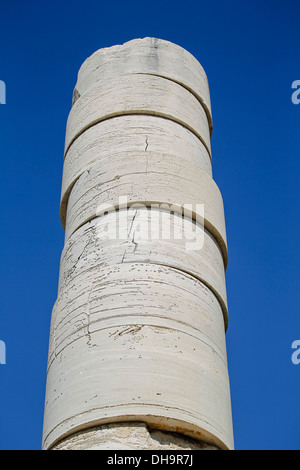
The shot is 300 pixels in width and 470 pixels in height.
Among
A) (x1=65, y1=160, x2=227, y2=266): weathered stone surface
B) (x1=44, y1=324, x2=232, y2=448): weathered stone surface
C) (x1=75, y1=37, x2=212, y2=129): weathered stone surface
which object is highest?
(x1=75, y1=37, x2=212, y2=129): weathered stone surface

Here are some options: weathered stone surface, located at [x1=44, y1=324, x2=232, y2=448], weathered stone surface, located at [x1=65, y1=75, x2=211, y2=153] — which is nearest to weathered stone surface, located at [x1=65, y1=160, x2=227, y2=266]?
weathered stone surface, located at [x1=65, y1=75, x2=211, y2=153]

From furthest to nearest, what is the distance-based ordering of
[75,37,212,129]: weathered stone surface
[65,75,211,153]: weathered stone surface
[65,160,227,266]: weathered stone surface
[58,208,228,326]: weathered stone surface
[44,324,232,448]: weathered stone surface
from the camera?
1. [75,37,212,129]: weathered stone surface
2. [65,75,211,153]: weathered stone surface
3. [65,160,227,266]: weathered stone surface
4. [58,208,228,326]: weathered stone surface
5. [44,324,232,448]: weathered stone surface

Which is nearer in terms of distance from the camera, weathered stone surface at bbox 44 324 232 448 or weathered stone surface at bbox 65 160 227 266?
weathered stone surface at bbox 44 324 232 448

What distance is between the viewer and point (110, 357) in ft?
18.3

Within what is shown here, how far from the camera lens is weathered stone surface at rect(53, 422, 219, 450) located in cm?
518

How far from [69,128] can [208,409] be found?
4159 millimetres

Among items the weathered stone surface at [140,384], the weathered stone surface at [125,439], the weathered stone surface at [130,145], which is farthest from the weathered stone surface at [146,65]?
the weathered stone surface at [125,439]

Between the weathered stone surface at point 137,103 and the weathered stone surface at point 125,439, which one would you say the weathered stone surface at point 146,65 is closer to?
the weathered stone surface at point 137,103

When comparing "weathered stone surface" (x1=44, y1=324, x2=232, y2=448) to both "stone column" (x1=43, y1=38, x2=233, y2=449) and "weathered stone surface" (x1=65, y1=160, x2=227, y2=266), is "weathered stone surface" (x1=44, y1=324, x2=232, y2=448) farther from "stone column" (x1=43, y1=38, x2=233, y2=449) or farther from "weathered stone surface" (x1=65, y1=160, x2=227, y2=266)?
"weathered stone surface" (x1=65, y1=160, x2=227, y2=266)

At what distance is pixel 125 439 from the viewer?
5.20 m

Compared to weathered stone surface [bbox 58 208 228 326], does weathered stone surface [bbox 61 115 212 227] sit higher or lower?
higher

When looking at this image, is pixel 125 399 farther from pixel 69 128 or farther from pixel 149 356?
Answer: pixel 69 128
